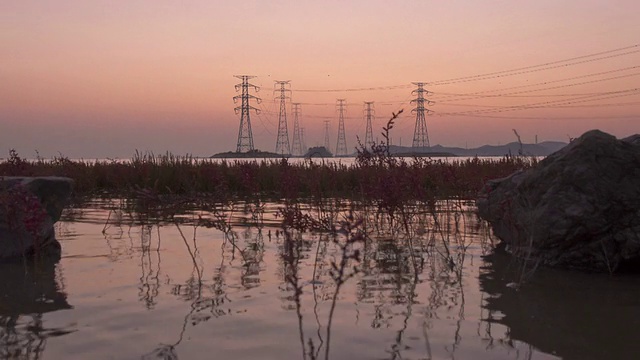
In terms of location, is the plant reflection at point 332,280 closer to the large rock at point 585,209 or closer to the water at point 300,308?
the water at point 300,308

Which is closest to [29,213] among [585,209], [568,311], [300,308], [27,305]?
[27,305]

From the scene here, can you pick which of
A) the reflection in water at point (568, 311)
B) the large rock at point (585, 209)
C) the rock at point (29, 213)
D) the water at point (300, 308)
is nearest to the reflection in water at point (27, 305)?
the water at point (300, 308)

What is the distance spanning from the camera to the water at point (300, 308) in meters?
3.74

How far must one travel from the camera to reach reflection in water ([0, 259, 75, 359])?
3756mm

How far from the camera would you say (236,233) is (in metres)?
8.70

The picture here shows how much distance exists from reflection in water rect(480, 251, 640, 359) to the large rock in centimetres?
31

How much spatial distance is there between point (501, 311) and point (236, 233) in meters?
4.88

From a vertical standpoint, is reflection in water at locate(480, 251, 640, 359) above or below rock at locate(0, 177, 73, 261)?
below

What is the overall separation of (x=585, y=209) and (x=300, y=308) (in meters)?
3.48

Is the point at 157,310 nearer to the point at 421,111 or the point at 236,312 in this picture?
the point at 236,312

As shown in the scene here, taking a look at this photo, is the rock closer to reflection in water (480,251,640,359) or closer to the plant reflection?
the plant reflection

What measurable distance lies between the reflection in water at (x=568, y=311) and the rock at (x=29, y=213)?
448 cm

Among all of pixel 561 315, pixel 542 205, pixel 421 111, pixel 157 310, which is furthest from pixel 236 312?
pixel 421 111

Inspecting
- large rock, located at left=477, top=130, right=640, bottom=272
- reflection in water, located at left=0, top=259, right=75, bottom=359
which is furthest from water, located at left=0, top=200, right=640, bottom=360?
large rock, located at left=477, top=130, right=640, bottom=272
